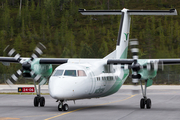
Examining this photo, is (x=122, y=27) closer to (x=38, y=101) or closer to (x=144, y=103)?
(x=144, y=103)

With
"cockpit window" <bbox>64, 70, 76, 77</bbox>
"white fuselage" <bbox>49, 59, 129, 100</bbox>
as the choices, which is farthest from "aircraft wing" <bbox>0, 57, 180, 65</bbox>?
"cockpit window" <bbox>64, 70, 76, 77</bbox>

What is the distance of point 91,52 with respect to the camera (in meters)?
78.5

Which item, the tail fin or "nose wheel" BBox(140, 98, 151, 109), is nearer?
"nose wheel" BBox(140, 98, 151, 109)

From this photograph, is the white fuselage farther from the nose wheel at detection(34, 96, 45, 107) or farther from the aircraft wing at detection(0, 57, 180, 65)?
the nose wheel at detection(34, 96, 45, 107)

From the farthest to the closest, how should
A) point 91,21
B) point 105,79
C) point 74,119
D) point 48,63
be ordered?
point 91,21 → point 48,63 → point 105,79 → point 74,119

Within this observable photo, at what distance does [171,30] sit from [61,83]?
333 feet

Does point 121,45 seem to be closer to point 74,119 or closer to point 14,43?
point 74,119

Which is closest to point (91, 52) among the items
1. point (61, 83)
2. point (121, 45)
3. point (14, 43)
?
point (14, 43)

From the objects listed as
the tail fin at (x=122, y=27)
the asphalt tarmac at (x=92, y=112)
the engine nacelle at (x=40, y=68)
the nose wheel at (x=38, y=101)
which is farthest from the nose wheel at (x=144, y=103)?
the engine nacelle at (x=40, y=68)

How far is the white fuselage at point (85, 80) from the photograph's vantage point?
16.2 m

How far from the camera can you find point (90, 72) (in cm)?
1830

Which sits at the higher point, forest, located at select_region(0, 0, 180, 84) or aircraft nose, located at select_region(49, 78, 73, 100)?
forest, located at select_region(0, 0, 180, 84)

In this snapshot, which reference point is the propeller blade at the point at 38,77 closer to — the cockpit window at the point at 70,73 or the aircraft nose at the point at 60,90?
the cockpit window at the point at 70,73

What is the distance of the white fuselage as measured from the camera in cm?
1622
